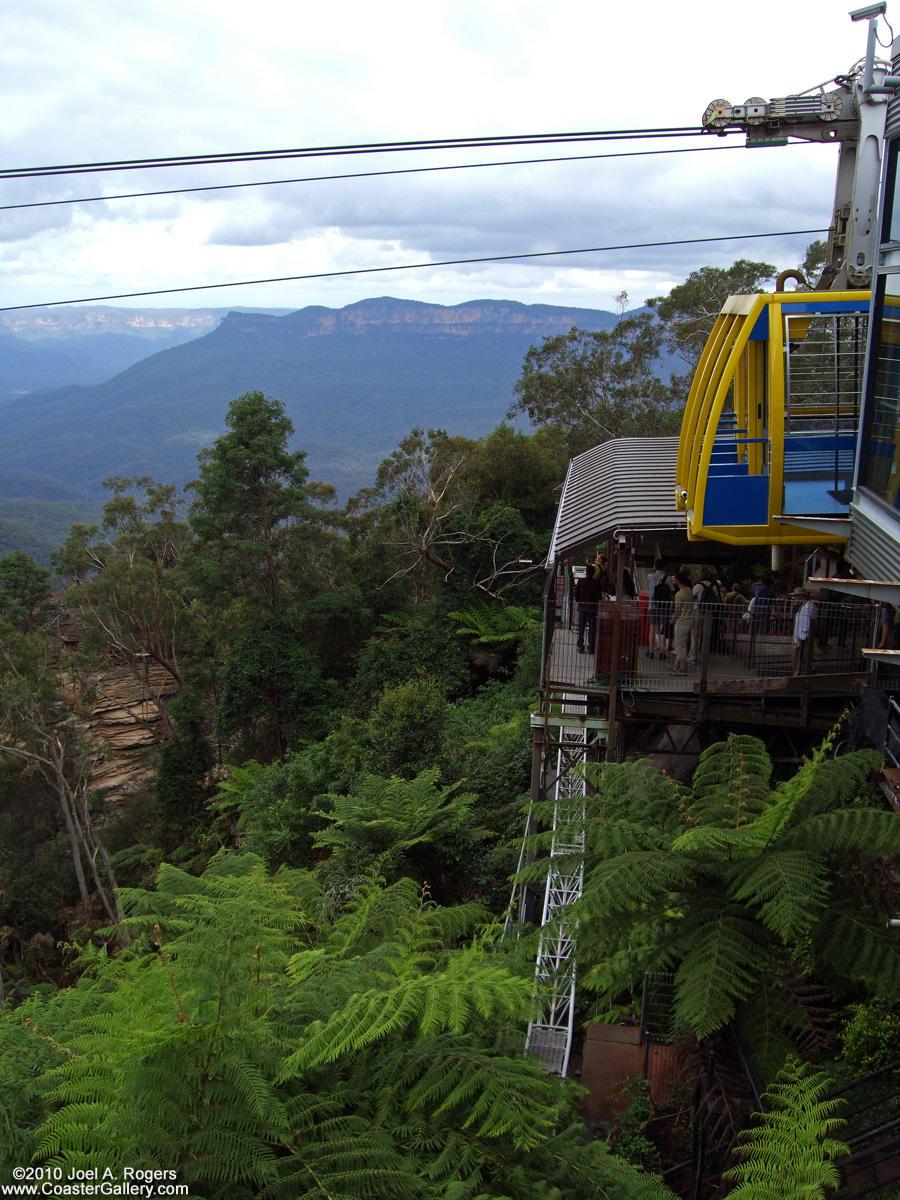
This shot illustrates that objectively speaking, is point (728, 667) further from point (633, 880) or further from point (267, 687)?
point (267, 687)

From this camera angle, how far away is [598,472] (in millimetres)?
13555

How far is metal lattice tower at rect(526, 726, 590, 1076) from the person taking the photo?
5742 millimetres

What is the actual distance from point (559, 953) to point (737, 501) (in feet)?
16.5

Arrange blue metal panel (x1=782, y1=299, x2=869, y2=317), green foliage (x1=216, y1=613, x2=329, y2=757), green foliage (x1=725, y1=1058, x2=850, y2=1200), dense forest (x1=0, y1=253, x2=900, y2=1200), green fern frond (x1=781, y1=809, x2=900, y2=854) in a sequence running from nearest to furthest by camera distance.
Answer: dense forest (x1=0, y1=253, x2=900, y2=1200), green foliage (x1=725, y1=1058, x2=850, y2=1200), green fern frond (x1=781, y1=809, x2=900, y2=854), blue metal panel (x1=782, y1=299, x2=869, y2=317), green foliage (x1=216, y1=613, x2=329, y2=757)

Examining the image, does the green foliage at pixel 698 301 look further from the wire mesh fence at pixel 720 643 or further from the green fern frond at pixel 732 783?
the green fern frond at pixel 732 783

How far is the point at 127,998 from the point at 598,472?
432 inches

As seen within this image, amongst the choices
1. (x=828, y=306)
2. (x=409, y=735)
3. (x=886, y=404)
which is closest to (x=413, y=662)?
(x=409, y=735)

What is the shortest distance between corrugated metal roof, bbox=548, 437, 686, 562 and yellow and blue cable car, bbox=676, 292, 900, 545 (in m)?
1.19

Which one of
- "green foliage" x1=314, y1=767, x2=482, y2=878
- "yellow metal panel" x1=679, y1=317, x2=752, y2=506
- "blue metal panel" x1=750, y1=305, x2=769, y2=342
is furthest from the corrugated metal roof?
"green foliage" x1=314, y1=767, x2=482, y2=878

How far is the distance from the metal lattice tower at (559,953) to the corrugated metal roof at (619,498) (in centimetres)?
286

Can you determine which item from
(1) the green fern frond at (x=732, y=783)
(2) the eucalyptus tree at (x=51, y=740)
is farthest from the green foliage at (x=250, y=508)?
(1) the green fern frond at (x=732, y=783)

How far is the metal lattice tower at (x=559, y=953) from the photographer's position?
5.74m

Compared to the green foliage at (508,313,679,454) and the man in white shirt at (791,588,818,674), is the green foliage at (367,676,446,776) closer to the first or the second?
the man in white shirt at (791,588,818,674)

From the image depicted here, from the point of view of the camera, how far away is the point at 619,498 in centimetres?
1099
